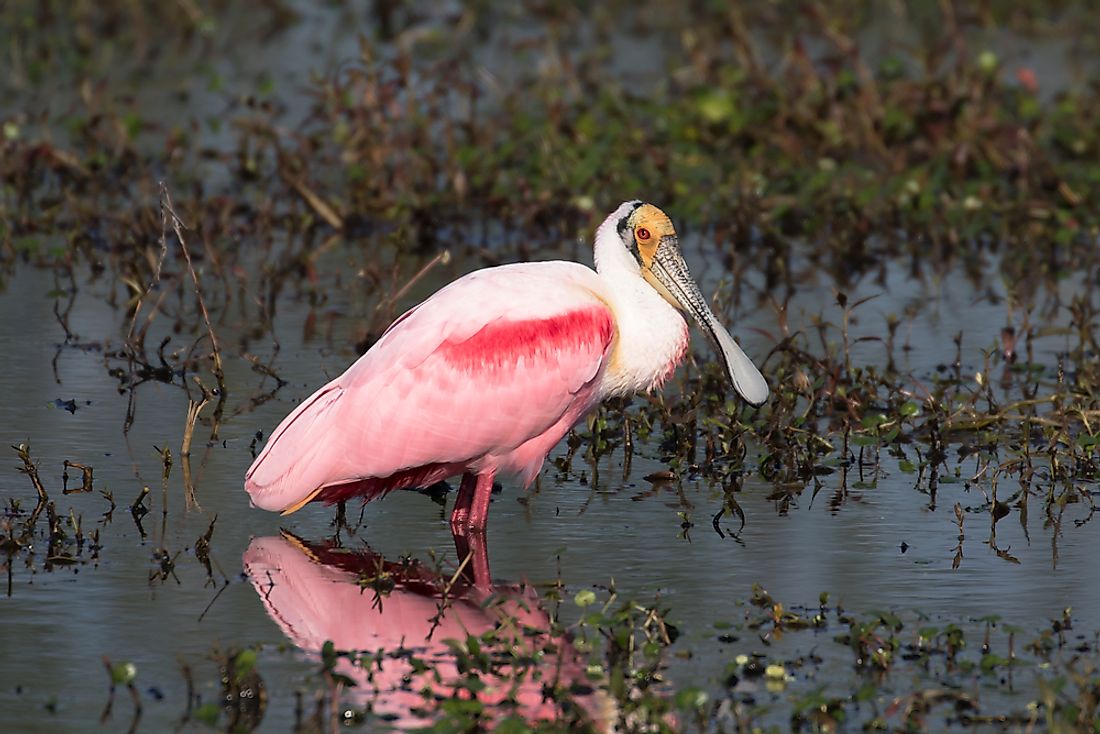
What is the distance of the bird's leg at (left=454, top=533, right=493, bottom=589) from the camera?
6.02 m

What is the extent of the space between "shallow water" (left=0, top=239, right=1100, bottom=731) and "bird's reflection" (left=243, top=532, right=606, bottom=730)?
87 mm

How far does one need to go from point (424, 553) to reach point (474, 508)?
31 cm

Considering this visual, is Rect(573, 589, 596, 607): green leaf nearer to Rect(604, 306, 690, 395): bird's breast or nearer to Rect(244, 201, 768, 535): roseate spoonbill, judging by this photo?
Rect(244, 201, 768, 535): roseate spoonbill

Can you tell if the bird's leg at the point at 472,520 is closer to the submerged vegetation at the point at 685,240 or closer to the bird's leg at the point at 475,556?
the bird's leg at the point at 475,556

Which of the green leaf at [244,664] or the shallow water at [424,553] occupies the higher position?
the shallow water at [424,553]

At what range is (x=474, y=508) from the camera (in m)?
6.52

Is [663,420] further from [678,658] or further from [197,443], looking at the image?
[678,658]

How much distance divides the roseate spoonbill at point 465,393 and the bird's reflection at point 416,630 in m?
0.24

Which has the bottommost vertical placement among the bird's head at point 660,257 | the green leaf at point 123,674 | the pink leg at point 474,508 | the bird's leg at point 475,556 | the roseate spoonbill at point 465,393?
the green leaf at point 123,674

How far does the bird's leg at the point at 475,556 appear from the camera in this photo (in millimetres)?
6020

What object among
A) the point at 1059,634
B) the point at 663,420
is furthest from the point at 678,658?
the point at 663,420

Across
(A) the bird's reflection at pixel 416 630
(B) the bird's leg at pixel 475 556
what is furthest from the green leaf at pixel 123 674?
(B) the bird's leg at pixel 475 556

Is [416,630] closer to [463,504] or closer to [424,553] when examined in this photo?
[424,553]

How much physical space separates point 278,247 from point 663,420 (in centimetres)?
404
